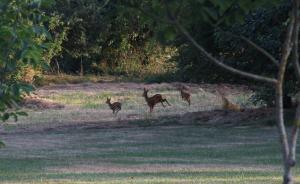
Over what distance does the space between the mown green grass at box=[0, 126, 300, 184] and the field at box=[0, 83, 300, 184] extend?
0.05 feet

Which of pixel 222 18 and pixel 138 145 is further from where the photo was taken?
pixel 138 145

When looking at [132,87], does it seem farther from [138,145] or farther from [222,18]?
[222,18]

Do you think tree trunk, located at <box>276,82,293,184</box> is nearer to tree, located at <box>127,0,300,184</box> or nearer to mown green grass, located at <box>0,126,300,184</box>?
tree, located at <box>127,0,300,184</box>

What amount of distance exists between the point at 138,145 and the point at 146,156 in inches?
102

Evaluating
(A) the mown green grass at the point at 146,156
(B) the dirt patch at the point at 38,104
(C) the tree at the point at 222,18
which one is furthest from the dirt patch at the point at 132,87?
(C) the tree at the point at 222,18

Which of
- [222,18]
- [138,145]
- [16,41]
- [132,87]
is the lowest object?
[132,87]

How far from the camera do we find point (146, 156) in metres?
16.6

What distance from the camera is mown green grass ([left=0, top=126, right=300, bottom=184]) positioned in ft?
42.1

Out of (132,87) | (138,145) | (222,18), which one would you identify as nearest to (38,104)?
(132,87)

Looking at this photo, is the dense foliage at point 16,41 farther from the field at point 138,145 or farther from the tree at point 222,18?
the field at point 138,145

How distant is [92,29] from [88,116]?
1864cm

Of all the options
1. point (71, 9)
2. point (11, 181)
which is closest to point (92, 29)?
point (71, 9)

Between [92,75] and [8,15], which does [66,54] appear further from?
[8,15]

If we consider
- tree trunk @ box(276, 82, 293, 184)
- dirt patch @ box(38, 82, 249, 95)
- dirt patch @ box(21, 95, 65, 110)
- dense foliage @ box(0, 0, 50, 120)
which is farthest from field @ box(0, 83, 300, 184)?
tree trunk @ box(276, 82, 293, 184)
